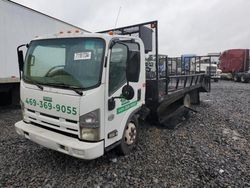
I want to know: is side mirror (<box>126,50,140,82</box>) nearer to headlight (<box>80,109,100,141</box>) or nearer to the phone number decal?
headlight (<box>80,109,100,141</box>)

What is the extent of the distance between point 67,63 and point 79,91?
56 centimetres

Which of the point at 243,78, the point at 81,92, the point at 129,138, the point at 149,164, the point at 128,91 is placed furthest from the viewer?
the point at 243,78

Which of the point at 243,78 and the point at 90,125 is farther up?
the point at 90,125

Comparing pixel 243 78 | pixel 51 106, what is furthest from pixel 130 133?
pixel 243 78

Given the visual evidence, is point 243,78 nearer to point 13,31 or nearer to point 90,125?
point 13,31

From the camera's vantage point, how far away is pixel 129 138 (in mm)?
4129

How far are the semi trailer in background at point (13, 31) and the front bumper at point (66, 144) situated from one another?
3.67 metres

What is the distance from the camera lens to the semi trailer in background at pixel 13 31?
20.9ft

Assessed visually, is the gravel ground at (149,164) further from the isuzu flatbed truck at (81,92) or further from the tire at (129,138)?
the isuzu flatbed truck at (81,92)

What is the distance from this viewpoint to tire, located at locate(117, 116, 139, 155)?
394cm

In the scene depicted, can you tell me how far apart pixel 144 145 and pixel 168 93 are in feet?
4.86

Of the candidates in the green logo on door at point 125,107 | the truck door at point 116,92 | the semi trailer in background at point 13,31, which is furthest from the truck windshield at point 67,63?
the semi trailer in background at point 13,31

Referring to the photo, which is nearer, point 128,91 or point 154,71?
point 128,91

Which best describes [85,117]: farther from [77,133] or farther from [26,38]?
[26,38]
